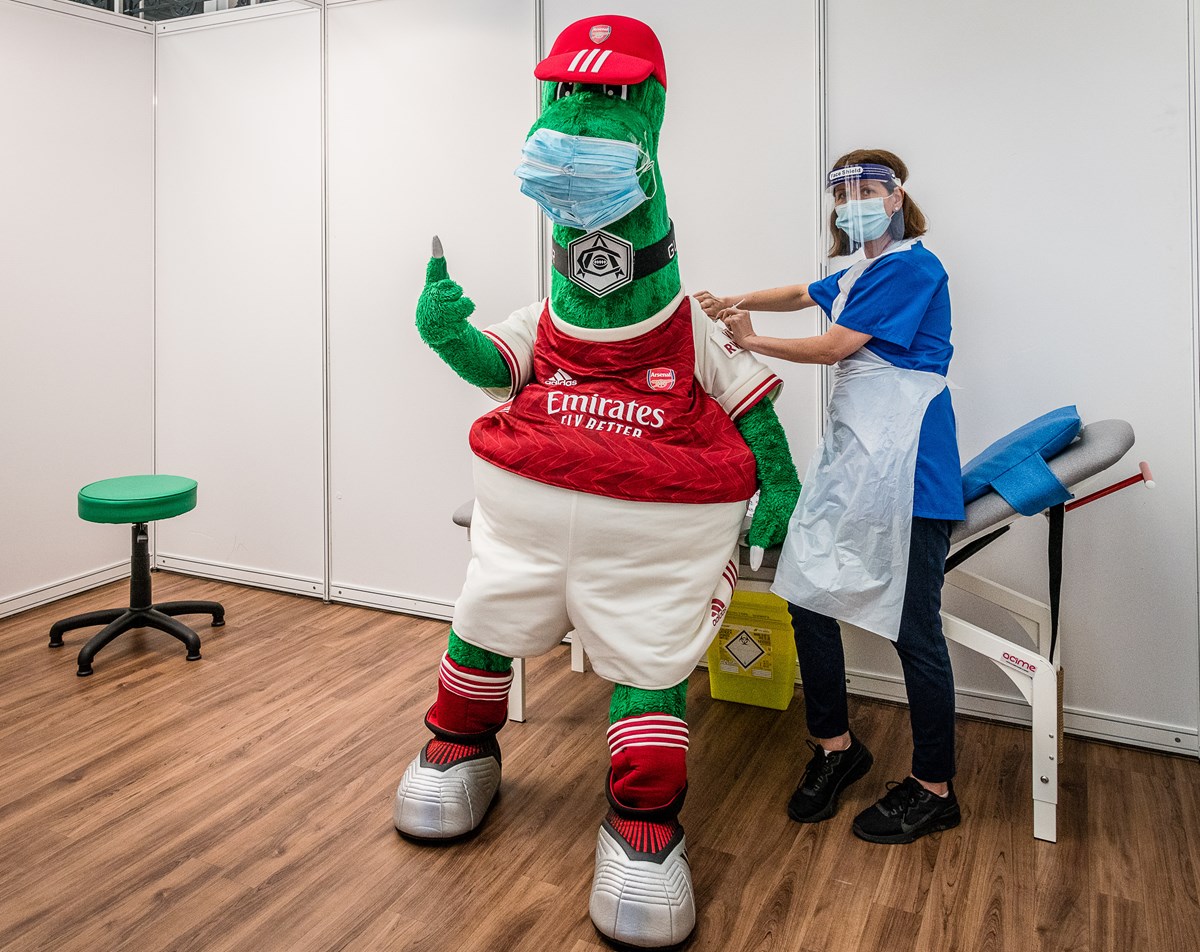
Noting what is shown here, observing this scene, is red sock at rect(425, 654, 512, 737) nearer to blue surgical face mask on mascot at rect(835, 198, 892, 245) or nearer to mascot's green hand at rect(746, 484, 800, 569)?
mascot's green hand at rect(746, 484, 800, 569)

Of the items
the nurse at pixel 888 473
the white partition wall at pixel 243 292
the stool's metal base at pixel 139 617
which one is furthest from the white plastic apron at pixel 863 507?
the white partition wall at pixel 243 292

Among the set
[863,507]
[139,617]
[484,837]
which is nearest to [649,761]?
[484,837]

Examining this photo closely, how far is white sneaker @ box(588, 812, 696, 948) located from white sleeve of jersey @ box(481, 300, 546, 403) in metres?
0.93

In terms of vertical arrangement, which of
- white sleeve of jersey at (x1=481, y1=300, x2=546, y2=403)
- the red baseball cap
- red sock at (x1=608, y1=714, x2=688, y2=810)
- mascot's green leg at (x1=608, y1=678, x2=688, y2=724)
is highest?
the red baseball cap

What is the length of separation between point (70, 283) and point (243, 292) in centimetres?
63

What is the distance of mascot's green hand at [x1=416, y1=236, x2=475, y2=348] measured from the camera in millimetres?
1759

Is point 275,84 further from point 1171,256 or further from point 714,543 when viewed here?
point 1171,256

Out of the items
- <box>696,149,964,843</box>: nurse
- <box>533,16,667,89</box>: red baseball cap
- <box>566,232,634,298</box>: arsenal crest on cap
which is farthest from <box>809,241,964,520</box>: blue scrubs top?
<box>533,16,667,89</box>: red baseball cap

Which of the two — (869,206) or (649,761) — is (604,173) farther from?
(649,761)

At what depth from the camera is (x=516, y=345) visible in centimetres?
193

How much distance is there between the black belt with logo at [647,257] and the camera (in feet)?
5.73

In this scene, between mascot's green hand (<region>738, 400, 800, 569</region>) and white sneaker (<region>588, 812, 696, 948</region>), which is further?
mascot's green hand (<region>738, 400, 800, 569</region>)

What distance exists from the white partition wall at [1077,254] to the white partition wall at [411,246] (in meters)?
1.14

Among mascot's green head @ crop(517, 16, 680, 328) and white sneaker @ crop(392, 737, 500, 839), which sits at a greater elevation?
mascot's green head @ crop(517, 16, 680, 328)
